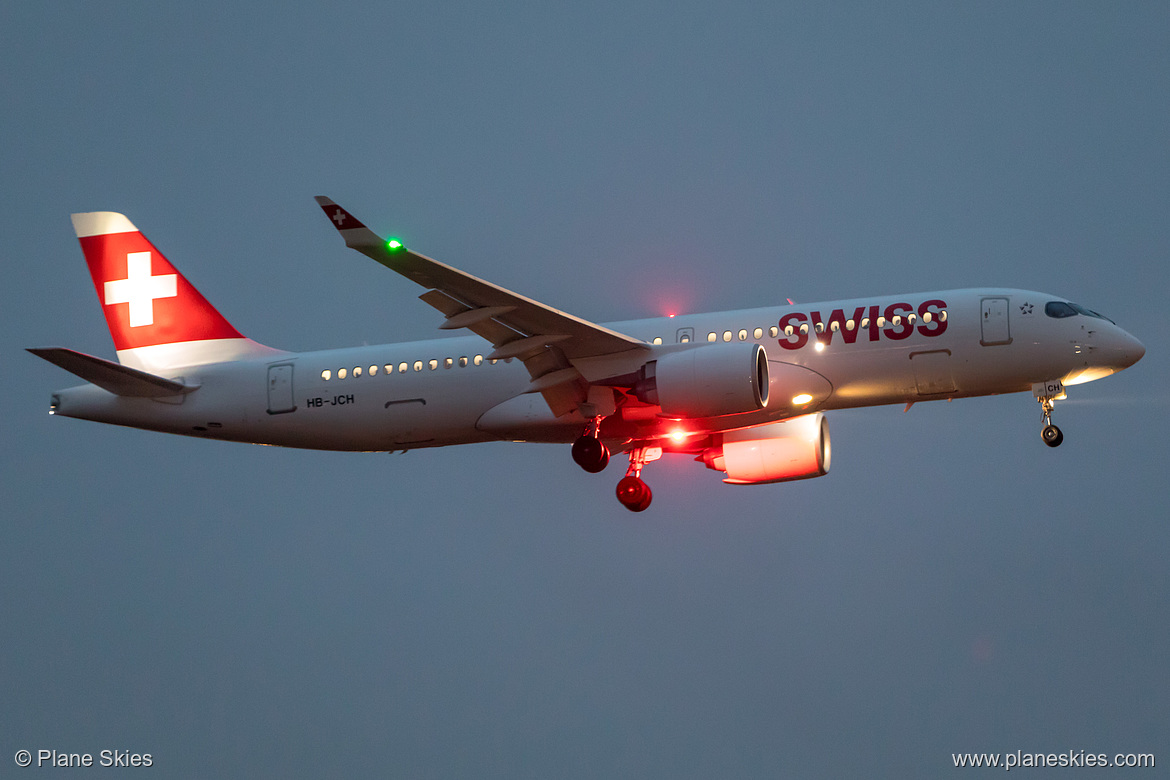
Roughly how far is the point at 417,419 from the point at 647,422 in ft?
17.4

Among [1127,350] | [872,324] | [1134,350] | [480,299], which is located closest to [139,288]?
[480,299]

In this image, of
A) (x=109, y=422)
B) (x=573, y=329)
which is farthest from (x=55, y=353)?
A: (x=573, y=329)

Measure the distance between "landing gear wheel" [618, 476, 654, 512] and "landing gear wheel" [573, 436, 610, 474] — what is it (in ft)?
12.1

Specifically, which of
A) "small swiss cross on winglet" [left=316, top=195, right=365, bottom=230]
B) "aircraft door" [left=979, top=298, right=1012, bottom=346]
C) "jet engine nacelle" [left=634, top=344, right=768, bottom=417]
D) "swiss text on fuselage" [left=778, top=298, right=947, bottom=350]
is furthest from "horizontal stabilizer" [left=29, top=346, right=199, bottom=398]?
"aircraft door" [left=979, top=298, right=1012, bottom=346]

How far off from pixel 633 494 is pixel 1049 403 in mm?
9918

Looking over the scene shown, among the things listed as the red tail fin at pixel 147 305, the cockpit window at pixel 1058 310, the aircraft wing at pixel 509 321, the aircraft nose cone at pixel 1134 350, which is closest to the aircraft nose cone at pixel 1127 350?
the aircraft nose cone at pixel 1134 350

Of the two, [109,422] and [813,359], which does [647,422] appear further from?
[109,422]

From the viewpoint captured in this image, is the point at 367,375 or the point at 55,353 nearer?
the point at 55,353

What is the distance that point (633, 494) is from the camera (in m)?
32.9

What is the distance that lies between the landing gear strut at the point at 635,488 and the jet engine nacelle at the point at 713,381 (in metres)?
5.32

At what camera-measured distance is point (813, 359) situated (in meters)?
28.5

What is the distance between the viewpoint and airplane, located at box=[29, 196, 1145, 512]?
27.7 m

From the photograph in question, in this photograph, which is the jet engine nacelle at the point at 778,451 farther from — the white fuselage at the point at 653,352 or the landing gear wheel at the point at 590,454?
the landing gear wheel at the point at 590,454

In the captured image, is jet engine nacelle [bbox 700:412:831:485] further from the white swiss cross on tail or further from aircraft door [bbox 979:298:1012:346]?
the white swiss cross on tail
